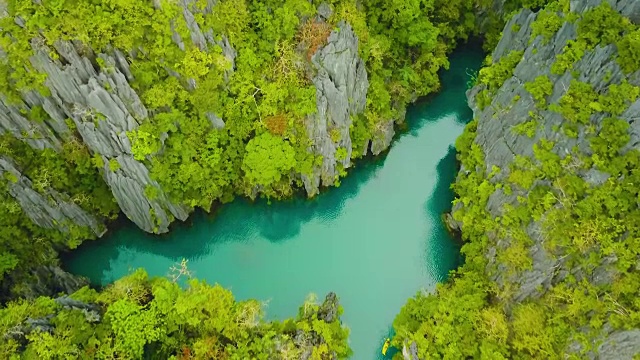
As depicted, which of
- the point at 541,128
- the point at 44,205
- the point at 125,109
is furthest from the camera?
the point at 44,205

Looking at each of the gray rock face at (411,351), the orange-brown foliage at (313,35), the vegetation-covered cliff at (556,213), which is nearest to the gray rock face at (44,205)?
the orange-brown foliage at (313,35)

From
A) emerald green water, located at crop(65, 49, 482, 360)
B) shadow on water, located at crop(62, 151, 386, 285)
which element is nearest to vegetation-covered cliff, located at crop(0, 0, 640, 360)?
shadow on water, located at crop(62, 151, 386, 285)

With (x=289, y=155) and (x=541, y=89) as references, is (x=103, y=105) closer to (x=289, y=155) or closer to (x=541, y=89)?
(x=289, y=155)

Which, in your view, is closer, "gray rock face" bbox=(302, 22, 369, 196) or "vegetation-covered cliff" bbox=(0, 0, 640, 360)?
"vegetation-covered cliff" bbox=(0, 0, 640, 360)

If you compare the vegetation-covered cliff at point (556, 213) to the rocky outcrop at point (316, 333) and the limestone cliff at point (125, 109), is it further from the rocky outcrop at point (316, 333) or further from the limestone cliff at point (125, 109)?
the limestone cliff at point (125, 109)

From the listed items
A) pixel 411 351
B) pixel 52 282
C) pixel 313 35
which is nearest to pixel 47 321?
pixel 52 282

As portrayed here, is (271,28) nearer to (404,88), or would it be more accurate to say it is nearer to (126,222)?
(404,88)

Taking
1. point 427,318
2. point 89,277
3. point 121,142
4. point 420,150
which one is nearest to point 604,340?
point 427,318

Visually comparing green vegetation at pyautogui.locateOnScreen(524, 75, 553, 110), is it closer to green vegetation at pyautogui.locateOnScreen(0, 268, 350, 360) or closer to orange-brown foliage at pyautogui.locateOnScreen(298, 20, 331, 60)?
orange-brown foliage at pyautogui.locateOnScreen(298, 20, 331, 60)
